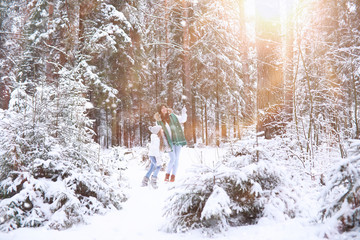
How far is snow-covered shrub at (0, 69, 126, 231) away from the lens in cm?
315

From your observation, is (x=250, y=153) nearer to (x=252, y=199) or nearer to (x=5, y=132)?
(x=252, y=199)

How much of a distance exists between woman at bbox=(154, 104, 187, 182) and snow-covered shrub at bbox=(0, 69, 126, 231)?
6.52 feet

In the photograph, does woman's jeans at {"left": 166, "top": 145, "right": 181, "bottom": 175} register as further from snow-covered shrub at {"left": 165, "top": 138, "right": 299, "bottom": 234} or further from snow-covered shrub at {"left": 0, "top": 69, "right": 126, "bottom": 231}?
snow-covered shrub at {"left": 165, "top": 138, "right": 299, "bottom": 234}

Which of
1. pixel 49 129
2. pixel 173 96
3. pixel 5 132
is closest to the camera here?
pixel 5 132

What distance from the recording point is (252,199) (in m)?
2.82

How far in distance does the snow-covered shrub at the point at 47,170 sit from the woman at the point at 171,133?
199 cm

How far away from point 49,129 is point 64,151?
0.51 meters

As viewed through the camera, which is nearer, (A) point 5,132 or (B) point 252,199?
(B) point 252,199

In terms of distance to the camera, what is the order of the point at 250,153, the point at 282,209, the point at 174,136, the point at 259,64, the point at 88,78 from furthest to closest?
the point at 88,78
the point at 259,64
the point at 174,136
the point at 250,153
the point at 282,209

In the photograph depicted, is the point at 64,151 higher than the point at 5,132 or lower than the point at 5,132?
lower

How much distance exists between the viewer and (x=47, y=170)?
369 centimetres

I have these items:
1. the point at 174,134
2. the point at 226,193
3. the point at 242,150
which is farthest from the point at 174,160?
the point at 226,193

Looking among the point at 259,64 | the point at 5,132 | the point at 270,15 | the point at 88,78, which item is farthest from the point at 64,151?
the point at 88,78

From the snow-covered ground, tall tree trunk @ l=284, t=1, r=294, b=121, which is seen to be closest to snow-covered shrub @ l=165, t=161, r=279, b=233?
the snow-covered ground
